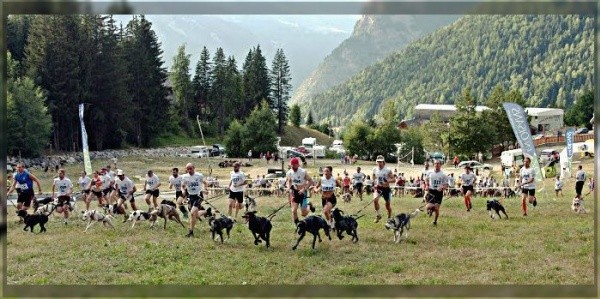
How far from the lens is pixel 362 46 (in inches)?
4018

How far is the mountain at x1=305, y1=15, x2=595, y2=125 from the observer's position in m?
110

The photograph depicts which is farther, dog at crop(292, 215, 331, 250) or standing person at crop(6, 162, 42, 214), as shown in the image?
standing person at crop(6, 162, 42, 214)

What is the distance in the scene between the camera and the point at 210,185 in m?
31.5

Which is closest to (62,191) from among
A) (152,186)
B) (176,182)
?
(152,186)

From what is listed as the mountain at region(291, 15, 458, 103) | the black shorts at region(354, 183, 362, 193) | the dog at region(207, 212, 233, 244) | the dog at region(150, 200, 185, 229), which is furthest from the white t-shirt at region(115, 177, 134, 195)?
the black shorts at region(354, 183, 362, 193)

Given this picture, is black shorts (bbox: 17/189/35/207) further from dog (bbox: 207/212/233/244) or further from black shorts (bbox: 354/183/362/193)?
black shorts (bbox: 354/183/362/193)

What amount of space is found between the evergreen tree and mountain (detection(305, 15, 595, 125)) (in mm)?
50052

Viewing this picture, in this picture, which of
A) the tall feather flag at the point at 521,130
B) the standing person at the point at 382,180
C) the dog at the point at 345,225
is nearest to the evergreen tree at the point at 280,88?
the tall feather flag at the point at 521,130

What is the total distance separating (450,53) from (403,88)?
57.0 feet

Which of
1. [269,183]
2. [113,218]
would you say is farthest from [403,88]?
[113,218]

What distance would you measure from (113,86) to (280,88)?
16232mm

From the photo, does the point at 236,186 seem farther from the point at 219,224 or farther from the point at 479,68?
the point at 479,68

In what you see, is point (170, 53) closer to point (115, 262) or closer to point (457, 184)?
point (457, 184)

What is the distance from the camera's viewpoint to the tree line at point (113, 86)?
2480 cm
